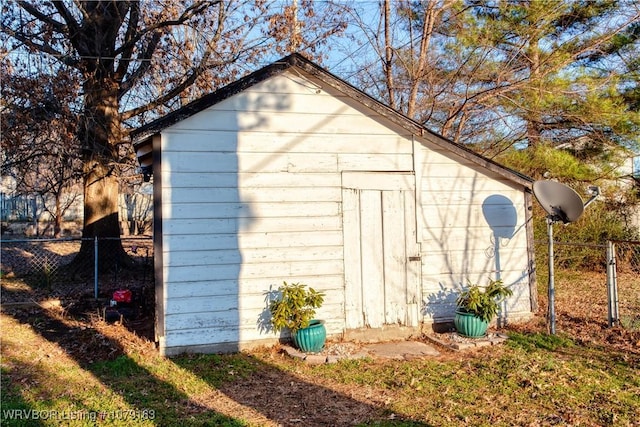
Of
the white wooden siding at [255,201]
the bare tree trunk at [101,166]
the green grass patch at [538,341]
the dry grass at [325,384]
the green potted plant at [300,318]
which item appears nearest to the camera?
the dry grass at [325,384]

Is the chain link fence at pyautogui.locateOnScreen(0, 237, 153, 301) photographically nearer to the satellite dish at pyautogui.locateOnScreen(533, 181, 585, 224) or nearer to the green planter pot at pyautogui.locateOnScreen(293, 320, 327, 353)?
the green planter pot at pyautogui.locateOnScreen(293, 320, 327, 353)

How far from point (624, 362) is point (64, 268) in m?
11.8

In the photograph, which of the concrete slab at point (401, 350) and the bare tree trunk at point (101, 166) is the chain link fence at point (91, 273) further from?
the concrete slab at point (401, 350)

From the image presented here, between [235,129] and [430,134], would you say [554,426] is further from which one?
[235,129]

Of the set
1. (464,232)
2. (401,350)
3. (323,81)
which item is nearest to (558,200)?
(464,232)

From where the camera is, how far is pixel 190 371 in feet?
18.2

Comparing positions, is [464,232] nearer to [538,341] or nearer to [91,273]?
[538,341]

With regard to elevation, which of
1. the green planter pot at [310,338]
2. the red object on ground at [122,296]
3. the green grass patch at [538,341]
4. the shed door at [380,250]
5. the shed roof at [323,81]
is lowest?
the green grass patch at [538,341]

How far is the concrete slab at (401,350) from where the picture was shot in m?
6.25

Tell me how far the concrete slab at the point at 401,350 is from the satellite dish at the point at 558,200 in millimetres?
2717

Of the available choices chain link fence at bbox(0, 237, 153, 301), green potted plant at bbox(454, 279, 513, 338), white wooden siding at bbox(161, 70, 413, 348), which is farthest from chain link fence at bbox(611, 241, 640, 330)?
chain link fence at bbox(0, 237, 153, 301)

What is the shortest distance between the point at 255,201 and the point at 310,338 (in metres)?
2.00

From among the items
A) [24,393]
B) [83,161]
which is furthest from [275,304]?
[83,161]

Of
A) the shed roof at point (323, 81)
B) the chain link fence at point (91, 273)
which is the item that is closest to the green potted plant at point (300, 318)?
the shed roof at point (323, 81)
